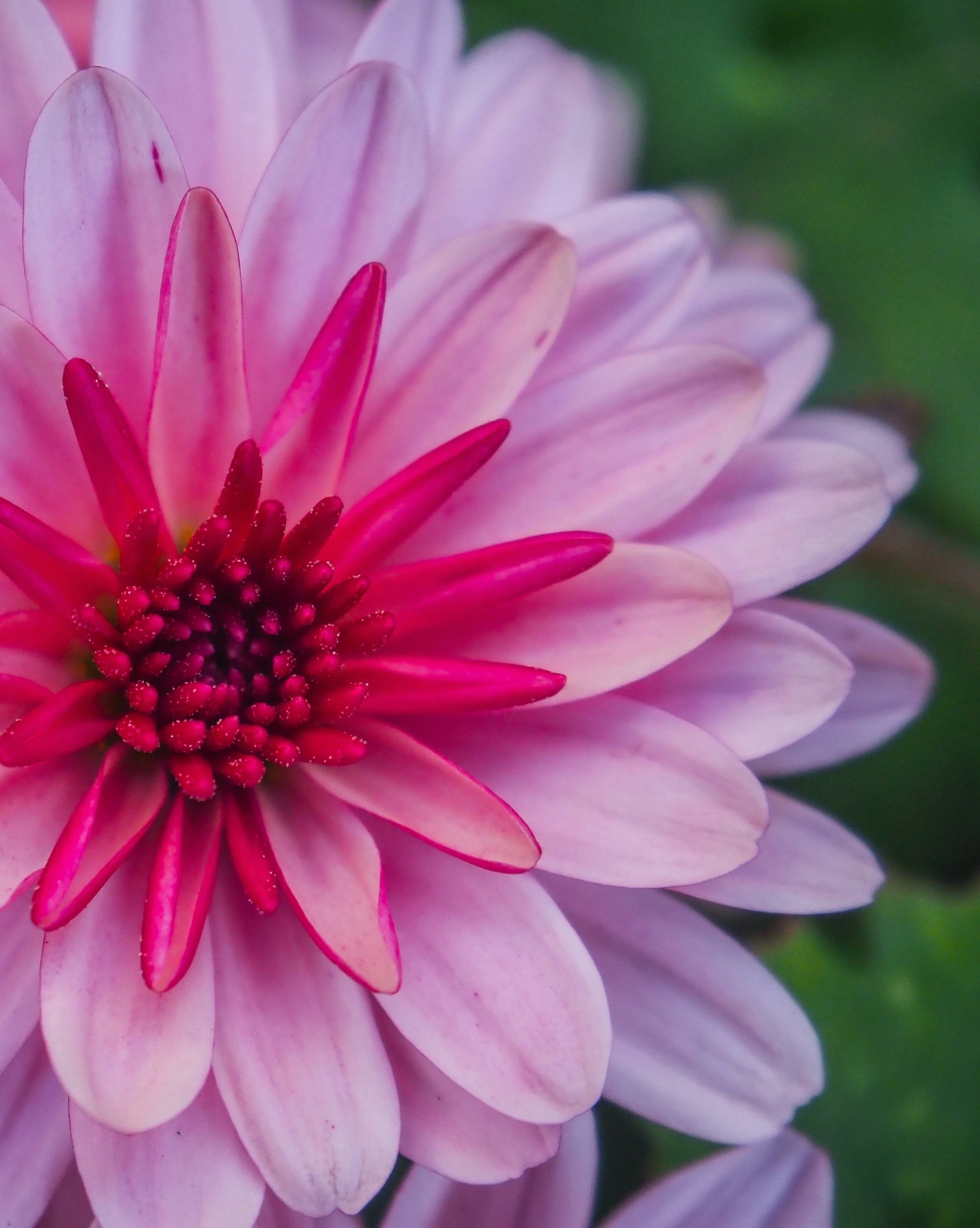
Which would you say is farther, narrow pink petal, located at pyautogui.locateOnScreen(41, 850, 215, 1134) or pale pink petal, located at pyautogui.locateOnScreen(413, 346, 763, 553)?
pale pink petal, located at pyautogui.locateOnScreen(413, 346, 763, 553)

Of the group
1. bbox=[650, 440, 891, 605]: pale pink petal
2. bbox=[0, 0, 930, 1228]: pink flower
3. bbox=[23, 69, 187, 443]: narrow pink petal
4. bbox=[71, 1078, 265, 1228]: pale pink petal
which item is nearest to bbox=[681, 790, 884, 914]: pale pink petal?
bbox=[0, 0, 930, 1228]: pink flower

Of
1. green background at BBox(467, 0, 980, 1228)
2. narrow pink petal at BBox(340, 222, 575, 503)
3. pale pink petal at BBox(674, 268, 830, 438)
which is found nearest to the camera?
narrow pink petal at BBox(340, 222, 575, 503)

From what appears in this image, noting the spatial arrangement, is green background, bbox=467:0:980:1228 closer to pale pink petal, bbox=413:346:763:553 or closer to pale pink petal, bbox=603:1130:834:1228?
pale pink petal, bbox=603:1130:834:1228

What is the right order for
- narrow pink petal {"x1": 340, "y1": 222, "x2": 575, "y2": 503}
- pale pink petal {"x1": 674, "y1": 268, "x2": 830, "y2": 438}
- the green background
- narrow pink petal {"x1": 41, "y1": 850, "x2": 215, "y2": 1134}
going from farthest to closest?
the green background → pale pink petal {"x1": 674, "y1": 268, "x2": 830, "y2": 438} → narrow pink petal {"x1": 340, "y1": 222, "x2": 575, "y2": 503} → narrow pink petal {"x1": 41, "y1": 850, "x2": 215, "y2": 1134}

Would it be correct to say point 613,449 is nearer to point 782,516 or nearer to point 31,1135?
point 782,516

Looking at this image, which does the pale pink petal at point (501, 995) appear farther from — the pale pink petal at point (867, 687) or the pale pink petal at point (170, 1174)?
the pale pink petal at point (867, 687)

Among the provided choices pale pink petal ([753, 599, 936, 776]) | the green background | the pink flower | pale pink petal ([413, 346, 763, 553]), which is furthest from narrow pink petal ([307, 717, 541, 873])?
the green background

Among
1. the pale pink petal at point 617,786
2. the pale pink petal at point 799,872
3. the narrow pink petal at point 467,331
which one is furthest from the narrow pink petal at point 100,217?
the pale pink petal at point 799,872

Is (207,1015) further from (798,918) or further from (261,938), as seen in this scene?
(798,918)

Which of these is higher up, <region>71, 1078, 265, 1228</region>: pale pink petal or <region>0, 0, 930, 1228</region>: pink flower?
<region>0, 0, 930, 1228</region>: pink flower

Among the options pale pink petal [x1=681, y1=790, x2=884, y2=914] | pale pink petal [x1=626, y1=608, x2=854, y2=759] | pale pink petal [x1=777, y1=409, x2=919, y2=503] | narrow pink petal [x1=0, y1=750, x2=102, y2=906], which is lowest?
pale pink petal [x1=681, y1=790, x2=884, y2=914]
